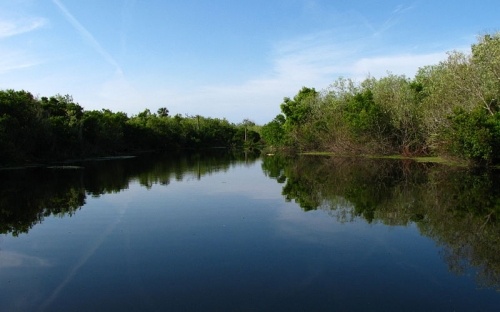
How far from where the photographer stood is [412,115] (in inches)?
1537

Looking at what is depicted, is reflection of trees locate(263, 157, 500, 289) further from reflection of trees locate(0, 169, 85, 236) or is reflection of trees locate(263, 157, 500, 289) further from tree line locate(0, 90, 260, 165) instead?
tree line locate(0, 90, 260, 165)

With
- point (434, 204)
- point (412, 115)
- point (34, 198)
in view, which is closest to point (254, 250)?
point (434, 204)

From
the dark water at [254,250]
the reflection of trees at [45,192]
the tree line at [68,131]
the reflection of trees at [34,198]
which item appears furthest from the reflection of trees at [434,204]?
the tree line at [68,131]

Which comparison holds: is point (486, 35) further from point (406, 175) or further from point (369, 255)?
point (369, 255)

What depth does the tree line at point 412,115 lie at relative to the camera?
25.9 m

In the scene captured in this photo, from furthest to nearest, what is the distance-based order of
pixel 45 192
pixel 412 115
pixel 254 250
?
pixel 412 115 < pixel 45 192 < pixel 254 250

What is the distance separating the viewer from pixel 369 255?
8.92 meters

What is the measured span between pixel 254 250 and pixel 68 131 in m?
38.6

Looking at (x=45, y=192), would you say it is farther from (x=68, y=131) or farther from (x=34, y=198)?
(x=68, y=131)

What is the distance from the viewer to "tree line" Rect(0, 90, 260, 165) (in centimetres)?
3212

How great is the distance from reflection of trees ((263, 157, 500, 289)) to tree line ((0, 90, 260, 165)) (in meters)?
25.4

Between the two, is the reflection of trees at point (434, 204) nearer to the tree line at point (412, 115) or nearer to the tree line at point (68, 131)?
the tree line at point (412, 115)

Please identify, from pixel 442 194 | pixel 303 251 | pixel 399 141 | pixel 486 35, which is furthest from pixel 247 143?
pixel 303 251

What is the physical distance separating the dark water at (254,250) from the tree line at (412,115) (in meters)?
9.52
